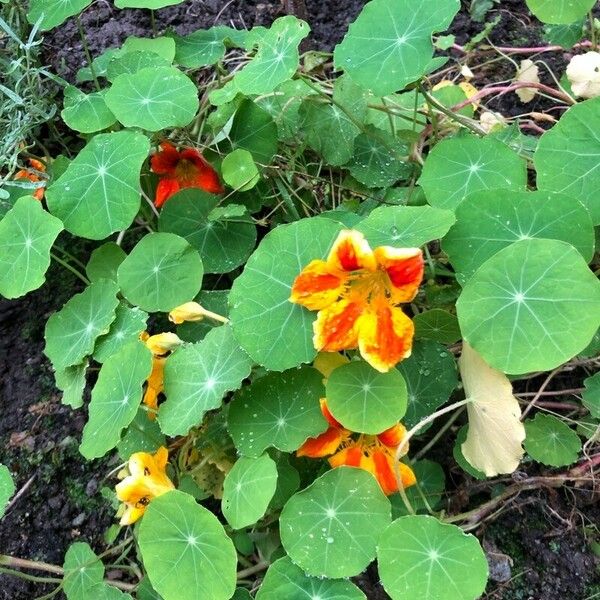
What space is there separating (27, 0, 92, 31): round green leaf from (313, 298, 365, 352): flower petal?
3.84 ft

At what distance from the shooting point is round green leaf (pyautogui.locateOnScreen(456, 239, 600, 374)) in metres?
1.13

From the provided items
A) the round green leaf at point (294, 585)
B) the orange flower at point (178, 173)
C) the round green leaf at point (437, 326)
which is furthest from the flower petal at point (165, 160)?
the round green leaf at point (294, 585)

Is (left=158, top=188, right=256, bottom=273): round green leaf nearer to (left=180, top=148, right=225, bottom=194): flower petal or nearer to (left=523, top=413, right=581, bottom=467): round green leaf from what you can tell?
(left=180, top=148, right=225, bottom=194): flower petal

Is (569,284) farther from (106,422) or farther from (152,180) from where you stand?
(152,180)

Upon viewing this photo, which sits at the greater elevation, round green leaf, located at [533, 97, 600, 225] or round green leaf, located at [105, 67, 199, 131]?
round green leaf, located at [105, 67, 199, 131]

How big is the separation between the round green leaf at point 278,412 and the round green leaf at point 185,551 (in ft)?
0.49

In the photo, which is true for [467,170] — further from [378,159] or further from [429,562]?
[429,562]

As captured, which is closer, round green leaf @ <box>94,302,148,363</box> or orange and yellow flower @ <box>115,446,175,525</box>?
orange and yellow flower @ <box>115,446,175,525</box>

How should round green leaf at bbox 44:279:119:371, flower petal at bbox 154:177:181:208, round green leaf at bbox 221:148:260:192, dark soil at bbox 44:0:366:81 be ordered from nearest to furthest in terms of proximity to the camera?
1. round green leaf at bbox 44:279:119:371
2. round green leaf at bbox 221:148:260:192
3. flower petal at bbox 154:177:181:208
4. dark soil at bbox 44:0:366:81

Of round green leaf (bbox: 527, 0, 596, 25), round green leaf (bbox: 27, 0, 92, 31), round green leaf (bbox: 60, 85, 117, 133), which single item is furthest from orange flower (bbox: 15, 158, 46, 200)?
round green leaf (bbox: 527, 0, 596, 25)

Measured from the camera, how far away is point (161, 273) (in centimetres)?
160

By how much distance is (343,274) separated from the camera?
122cm

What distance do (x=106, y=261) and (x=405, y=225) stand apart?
2.74 feet

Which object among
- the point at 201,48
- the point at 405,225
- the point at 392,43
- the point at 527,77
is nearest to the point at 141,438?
the point at 405,225
